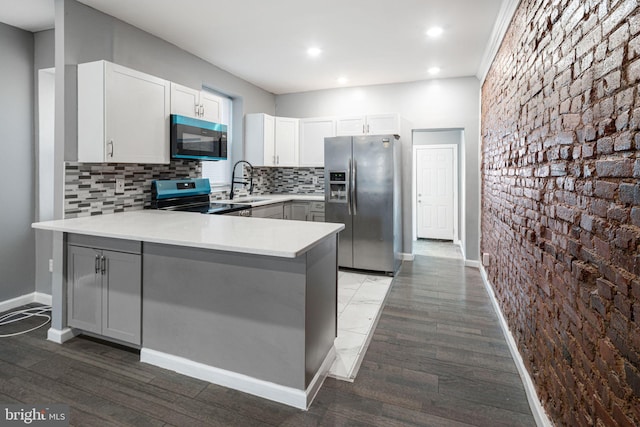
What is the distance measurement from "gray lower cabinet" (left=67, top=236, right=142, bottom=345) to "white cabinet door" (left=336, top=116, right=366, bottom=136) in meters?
3.47

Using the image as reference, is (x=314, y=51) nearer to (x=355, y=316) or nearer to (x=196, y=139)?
(x=196, y=139)

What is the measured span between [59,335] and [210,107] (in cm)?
246

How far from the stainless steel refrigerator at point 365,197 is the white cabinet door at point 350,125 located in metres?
0.52

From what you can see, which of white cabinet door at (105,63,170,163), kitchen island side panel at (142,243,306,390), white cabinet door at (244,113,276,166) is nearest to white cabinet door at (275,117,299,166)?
white cabinet door at (244,113,276,166)

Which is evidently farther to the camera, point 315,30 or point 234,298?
point 315,30

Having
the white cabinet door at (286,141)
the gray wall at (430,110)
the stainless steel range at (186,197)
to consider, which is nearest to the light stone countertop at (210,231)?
the stainless steel range at (186,197)

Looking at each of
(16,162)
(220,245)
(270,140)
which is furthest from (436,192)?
(16,162)

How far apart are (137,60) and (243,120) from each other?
183 cm

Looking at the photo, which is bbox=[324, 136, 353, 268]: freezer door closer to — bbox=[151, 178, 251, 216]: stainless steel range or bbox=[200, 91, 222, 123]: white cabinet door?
bbox=[151, 178, 251, 216]: stainless steel range

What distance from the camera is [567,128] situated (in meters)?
1.45

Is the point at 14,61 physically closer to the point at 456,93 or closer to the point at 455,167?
the point at 456,93

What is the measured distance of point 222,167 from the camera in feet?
15.7

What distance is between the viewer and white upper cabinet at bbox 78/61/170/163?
8.42 feet

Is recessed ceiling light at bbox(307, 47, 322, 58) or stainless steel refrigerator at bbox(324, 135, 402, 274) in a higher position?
recessed ceiling light at bbox(307, 47, 322, 58)
